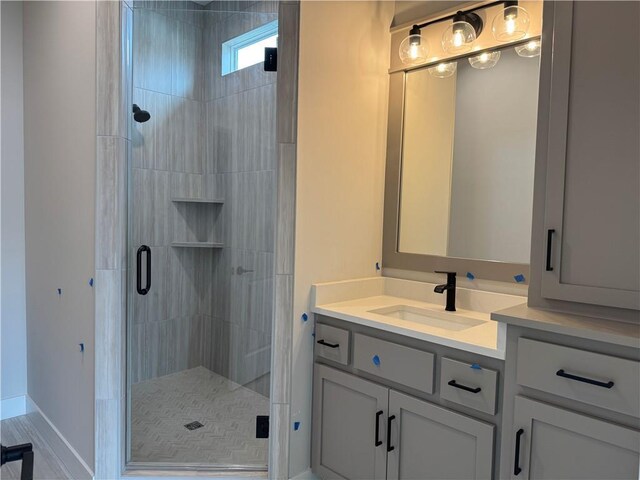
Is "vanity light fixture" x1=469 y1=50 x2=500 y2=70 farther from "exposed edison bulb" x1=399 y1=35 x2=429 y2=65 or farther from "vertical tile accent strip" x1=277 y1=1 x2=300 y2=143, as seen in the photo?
"vertical tile accent strip" x1=277 y1=1 x2=300 y2=143

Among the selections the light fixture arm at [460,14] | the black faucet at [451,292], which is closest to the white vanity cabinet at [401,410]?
the black faucet at [451,292]

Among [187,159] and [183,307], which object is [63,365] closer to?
[183,307]

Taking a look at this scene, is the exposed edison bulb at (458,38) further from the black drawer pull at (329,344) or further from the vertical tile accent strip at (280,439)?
the vertical tile accent strip at (280,439)

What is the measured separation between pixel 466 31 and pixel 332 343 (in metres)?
1.58

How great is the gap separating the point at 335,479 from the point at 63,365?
153 centimetres

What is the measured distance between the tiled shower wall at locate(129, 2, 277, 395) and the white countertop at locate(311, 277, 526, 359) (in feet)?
1.08

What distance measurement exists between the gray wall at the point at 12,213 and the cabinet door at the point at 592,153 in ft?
9.55

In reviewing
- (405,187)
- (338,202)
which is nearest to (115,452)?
(338,202)

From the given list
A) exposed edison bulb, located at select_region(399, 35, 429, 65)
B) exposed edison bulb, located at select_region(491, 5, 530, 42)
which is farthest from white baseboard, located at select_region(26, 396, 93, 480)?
exposed edison bulb, located at select_region(491, 5, 530, 42)

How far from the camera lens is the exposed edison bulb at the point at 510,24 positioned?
1897mm

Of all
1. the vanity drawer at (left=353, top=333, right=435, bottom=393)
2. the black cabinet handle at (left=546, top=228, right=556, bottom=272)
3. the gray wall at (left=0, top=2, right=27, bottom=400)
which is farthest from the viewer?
the gray wall at (left=0, top=2, right=27, bottom=400)

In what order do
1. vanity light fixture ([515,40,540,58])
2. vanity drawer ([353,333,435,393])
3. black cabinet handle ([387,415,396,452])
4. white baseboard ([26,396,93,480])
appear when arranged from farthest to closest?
white baseboard ([26,396,93,480]) → vanity light fixture ([515,40,540,58]) → black cabinet handle ([387,415,396,452]) → vanity drawer ([353,333,435,393])

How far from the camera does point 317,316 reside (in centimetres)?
207

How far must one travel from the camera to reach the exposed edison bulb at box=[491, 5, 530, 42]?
190cm
